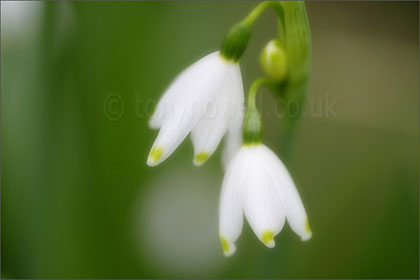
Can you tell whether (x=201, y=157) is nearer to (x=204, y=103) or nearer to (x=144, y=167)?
(x=204, y=103)

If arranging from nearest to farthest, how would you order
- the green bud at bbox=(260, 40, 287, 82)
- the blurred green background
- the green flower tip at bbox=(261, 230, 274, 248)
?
the green flower tip at bbox=(261, 230, 274, 248) → the green bud at bbox=(260, 40, 287, 82) → the blurred green background

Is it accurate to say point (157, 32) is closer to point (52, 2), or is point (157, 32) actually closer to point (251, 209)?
point (52, 2)

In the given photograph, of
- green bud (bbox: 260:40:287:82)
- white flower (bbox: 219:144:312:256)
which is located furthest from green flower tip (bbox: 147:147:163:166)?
green bud (bbox: 260:40:287:82)

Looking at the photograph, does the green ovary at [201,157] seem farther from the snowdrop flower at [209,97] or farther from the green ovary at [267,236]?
the green ovary at [267,236]

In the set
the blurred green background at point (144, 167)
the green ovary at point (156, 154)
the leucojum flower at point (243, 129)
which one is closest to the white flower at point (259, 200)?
the leucojum flower at point (243, 129)

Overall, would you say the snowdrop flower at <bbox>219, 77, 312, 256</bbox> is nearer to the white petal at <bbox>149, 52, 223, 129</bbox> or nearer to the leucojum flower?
the leucojum flower

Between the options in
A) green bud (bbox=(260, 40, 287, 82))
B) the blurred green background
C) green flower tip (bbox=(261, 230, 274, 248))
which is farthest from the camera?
the blurred green background

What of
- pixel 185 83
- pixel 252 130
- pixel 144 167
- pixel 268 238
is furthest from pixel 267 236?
pixel 144 167

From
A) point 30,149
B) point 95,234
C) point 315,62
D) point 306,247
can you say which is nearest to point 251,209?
point 30,149
